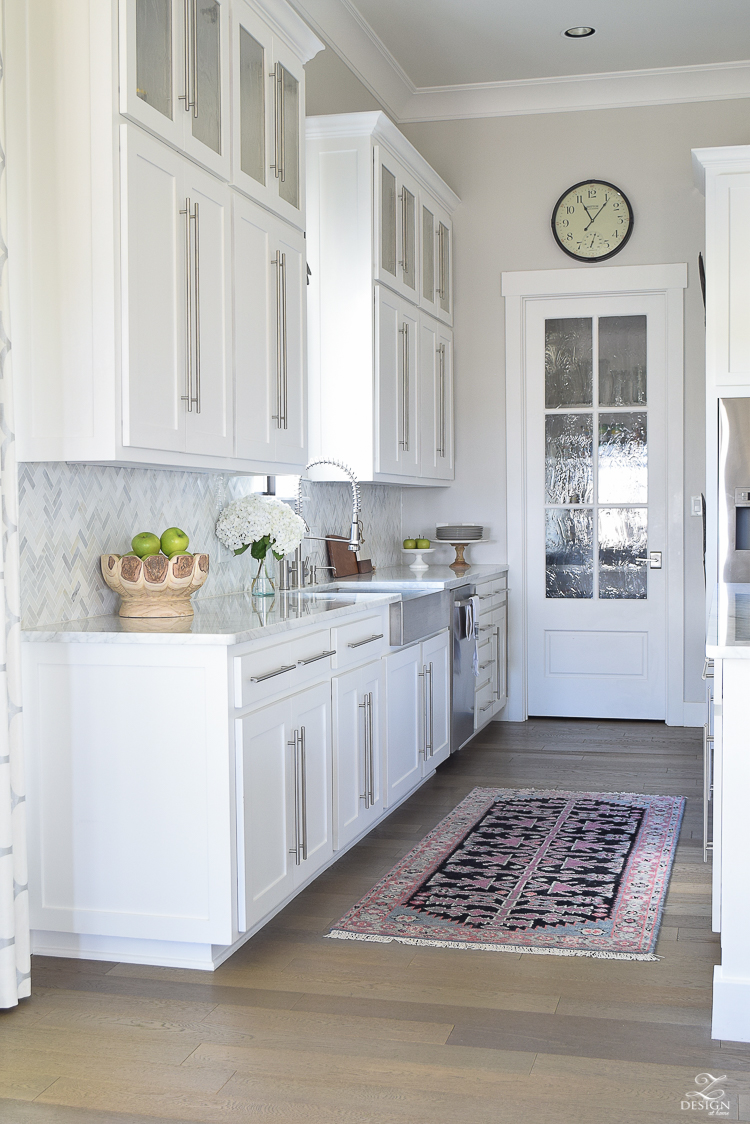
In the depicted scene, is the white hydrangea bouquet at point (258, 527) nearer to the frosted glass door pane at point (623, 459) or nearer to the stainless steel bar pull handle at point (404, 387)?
the stainless steel bar pull handle at point (404, 387)

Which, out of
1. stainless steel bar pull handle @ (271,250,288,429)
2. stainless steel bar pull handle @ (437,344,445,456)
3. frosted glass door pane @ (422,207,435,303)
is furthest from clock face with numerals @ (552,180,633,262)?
stainless steel bar pull handle @ (271,250,288,429)

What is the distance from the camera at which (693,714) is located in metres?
5.72

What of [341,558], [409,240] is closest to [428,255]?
[409,240]

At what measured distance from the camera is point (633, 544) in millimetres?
5848

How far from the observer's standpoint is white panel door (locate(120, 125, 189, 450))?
2.56 meters

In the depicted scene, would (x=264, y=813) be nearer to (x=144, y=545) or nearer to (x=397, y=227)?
(x=144, y=545)

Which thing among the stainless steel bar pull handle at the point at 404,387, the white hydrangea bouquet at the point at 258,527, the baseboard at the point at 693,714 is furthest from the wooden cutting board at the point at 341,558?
the baseboard at the point at 693,714

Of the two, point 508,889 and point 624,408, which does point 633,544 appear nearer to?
point 624,408

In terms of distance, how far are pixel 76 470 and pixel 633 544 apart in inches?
143

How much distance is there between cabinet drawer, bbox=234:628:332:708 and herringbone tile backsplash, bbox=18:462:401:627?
1.78ft

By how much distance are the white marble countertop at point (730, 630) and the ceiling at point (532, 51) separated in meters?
2.90

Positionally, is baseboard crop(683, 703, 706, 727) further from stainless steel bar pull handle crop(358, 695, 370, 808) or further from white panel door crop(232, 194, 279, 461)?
white panel door crop(232, 194, 279, 461)

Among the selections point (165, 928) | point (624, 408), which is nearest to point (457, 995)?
point (165, 928)

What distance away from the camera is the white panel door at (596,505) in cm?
581
